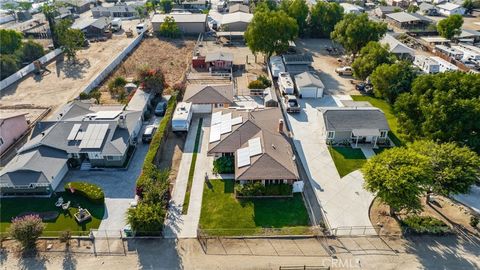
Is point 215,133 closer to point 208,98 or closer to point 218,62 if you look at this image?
point 208,98

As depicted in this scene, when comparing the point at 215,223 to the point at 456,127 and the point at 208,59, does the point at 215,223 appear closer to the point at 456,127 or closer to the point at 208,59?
the point at 456,127

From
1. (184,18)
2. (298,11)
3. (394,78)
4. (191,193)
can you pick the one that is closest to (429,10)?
(298,11)

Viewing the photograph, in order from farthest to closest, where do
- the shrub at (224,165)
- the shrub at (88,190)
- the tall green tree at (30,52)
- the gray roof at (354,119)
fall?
the tall green tree at (30,52) → the gray roof at (354,119) → the shrub at (224,165) → the shrub at (88,190)

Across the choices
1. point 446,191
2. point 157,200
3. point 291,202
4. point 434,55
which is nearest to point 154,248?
point 157,200

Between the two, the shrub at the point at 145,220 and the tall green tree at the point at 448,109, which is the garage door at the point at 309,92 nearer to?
the tall green tree at the point at 448,109

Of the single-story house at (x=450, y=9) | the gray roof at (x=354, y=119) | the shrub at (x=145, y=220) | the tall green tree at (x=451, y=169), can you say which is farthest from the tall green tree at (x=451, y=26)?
the shrub at (x=145, y=220)

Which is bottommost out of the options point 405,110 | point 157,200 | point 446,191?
point 157,200
